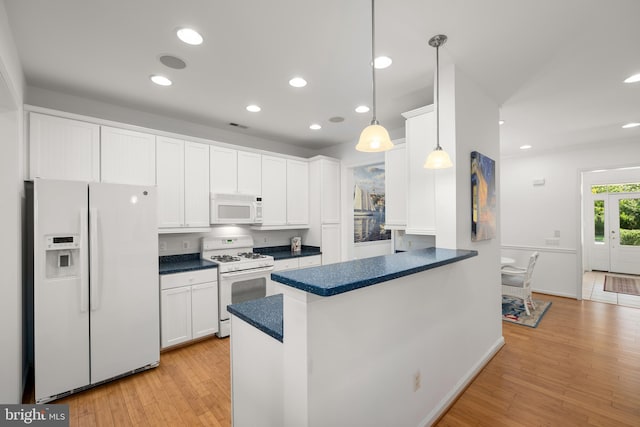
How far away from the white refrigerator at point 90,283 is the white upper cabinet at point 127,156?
506 mm

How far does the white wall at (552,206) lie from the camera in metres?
4.84

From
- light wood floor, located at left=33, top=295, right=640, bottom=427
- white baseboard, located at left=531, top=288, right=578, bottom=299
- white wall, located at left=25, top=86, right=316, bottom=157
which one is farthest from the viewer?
white baseboard, located at left=531, top=288, right=578, bottom=299

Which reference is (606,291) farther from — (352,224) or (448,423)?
(448,423)

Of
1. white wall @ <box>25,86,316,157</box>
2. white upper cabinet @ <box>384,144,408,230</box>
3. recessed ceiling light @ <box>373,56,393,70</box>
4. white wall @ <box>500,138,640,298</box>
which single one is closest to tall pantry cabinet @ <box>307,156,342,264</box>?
white wall @ <box>25,86,316,157</box>

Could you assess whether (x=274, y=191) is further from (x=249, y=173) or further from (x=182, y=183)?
(x=182, y=183)

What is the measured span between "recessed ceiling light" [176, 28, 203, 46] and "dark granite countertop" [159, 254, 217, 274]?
227cm

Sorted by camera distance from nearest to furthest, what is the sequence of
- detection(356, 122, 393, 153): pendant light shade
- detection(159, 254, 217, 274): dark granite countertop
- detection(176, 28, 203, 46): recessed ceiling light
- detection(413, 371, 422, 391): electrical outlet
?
detection(356, 122, 393, 153): pendant light shade
detection(413, 371, 422, 391): electrical outlet
detection(176, 28, 203, 46): recessed ceiling light
detection(159, 254, 217, 274): dark granite countertop

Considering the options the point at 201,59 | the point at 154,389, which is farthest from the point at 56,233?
the point at 201,59

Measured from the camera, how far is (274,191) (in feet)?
14.5

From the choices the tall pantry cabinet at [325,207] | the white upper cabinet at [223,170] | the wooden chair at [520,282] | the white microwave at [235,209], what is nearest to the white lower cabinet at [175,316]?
the white microwave at [235,209]

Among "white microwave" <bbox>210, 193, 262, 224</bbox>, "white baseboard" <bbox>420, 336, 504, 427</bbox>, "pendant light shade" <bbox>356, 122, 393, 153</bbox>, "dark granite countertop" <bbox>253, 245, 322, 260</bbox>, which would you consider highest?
"pendant light shade" <bbox>356, 122, 393, 153</bbox>

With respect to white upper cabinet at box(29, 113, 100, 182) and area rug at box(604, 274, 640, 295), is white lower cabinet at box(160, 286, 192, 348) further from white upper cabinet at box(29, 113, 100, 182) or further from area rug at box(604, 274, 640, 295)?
area rug at box(604, 274, 640, 295)

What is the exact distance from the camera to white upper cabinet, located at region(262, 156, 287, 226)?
14.1 ft

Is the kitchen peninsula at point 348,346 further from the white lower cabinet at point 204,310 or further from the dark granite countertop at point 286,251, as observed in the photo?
the dark granite countertop at point 286,251
